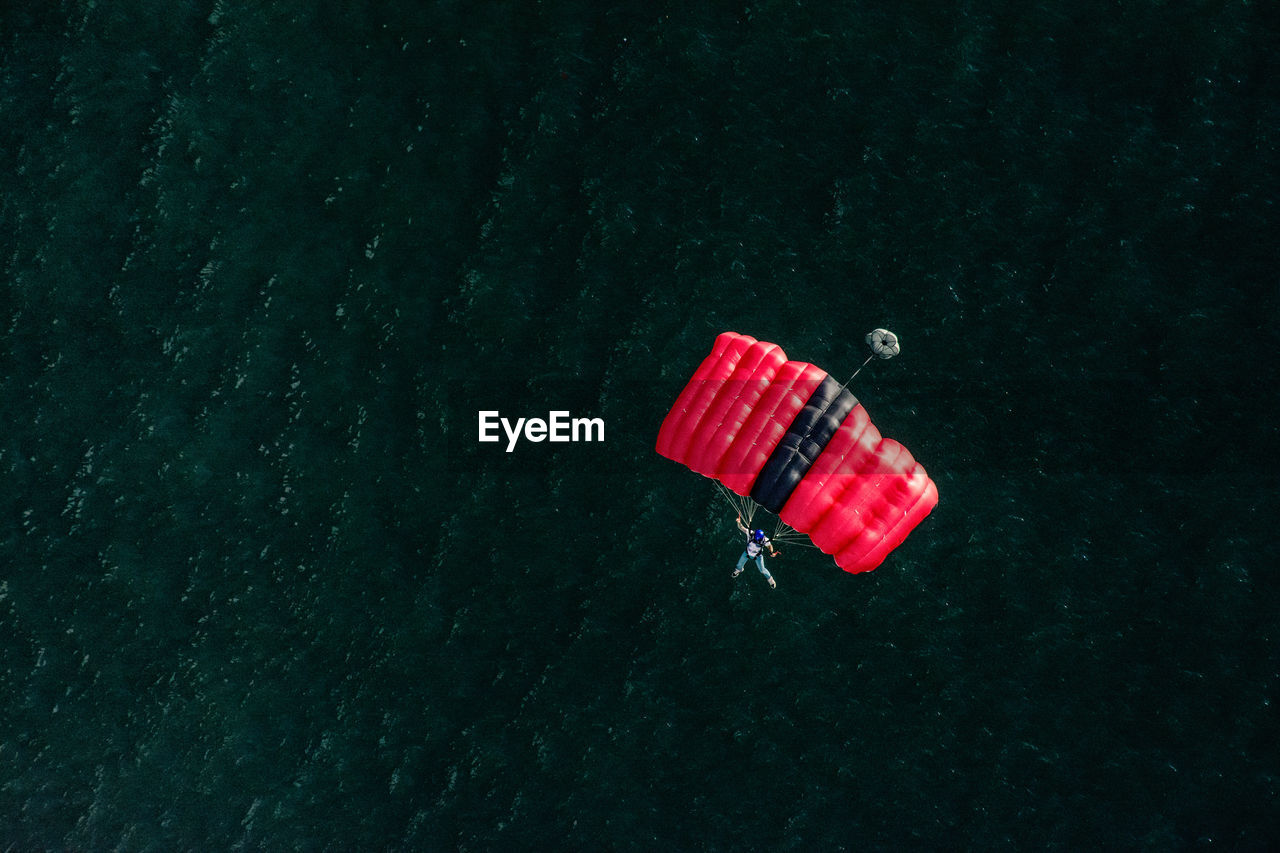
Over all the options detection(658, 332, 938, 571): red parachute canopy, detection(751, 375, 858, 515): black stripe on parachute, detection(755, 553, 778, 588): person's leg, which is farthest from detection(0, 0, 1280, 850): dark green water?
detection(751, 375, 858, 515): black stripe on parachute

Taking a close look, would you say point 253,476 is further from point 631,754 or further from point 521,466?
point 631,754

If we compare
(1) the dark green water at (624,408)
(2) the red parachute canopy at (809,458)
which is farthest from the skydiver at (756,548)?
(2) the red parachute canopy at (809,458)

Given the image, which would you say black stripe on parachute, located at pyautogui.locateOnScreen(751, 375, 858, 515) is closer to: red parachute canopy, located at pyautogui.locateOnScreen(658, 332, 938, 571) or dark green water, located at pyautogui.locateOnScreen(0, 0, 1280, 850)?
red parachute canopy, located at pyautogui.locateOnScreen(658, 332, 938, 571)

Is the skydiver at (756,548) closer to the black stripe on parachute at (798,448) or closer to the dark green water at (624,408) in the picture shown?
the dark green water at (624,408)

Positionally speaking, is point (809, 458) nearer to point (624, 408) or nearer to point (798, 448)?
point (798, 448)

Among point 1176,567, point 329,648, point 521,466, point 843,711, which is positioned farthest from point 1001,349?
point 329,648
